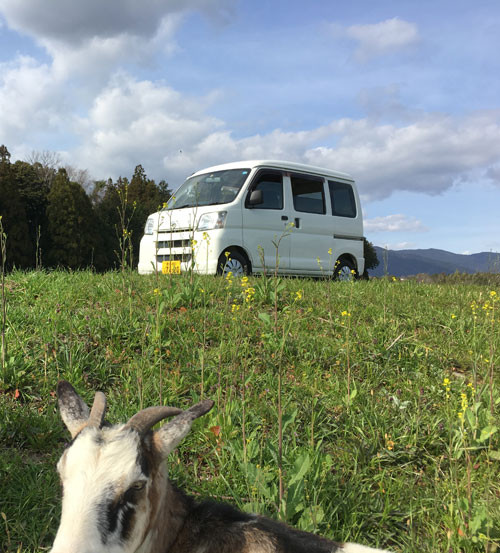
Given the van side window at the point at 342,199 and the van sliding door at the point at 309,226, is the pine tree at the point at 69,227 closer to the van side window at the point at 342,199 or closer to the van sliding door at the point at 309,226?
the van side window at the point at 342,199

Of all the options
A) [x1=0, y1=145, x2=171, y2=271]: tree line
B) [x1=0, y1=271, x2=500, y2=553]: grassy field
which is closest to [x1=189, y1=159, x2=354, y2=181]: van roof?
[x1=0, y1=271, x2=500, y2=553]: grassy field

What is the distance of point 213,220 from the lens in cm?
881

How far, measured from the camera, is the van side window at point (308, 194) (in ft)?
34.6

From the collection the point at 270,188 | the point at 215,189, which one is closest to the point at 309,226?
the point at 270,188

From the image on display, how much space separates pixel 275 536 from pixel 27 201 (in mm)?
29071

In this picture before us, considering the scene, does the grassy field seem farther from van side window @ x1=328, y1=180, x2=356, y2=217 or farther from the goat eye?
van side window @ x1=328, y1=180, x2=356, y2=217

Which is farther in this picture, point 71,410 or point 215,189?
point 215,189

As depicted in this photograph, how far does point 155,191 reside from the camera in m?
43.8

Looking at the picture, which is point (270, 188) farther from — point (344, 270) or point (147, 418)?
point (147, 418)

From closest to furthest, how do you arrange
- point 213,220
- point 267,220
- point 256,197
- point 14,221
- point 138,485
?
point 138,485
point 213,220
point 256,197
point 267,220
point 14,221

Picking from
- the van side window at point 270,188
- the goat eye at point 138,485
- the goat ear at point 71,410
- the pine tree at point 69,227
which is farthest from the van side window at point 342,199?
the pine tree at point 69,227

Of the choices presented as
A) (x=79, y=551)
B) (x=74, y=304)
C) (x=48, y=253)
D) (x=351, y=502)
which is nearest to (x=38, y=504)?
(x=79, y=551)

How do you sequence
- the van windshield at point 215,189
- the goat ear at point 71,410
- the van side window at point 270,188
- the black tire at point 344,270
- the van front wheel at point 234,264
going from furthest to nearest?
the black tire at point 344,270 < the van side window at point 270,188 < the van windshield at point 215,189 < the van front wheel at point 234,264 < the goat ear at point 71,410

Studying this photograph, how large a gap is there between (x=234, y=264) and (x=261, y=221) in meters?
1.13
